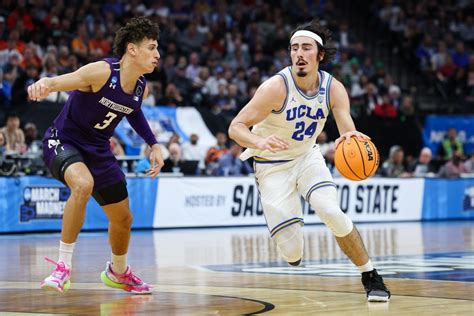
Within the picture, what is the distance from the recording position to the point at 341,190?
792 inches

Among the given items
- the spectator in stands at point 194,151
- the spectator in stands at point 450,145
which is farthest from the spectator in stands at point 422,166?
the spectator in stands at point 194,151

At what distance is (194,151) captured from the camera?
2027 centimetres

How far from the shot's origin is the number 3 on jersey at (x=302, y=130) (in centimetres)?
792

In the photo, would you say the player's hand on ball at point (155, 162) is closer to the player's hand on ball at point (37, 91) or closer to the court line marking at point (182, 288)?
the court line marking at point (182, 288)

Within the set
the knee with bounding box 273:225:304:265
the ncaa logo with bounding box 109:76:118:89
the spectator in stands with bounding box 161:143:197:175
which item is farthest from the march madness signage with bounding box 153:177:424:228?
the knee with bounding box 273:225:304:265

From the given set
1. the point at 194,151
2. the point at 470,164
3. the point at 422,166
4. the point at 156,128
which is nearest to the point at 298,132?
the point at 156,128

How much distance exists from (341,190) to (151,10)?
23.0 ft

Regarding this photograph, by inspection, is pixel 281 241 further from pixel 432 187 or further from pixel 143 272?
pixel 432 187

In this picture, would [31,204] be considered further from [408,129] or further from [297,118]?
[408,129]

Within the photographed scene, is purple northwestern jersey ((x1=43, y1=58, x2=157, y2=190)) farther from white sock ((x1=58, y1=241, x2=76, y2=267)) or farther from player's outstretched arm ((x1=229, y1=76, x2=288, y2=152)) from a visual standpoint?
player's outstretched arm ((x1=229, y1=76, x2=288, y2=152))

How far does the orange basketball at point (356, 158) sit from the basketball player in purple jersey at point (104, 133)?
1.79 metres

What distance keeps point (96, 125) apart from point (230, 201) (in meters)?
11.0

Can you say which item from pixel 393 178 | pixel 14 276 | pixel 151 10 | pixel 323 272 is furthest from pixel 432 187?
pixel 14 276

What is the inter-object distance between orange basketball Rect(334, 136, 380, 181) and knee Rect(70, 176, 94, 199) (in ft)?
6.41
